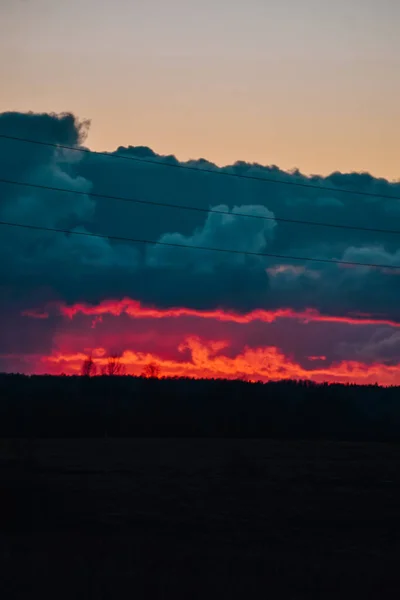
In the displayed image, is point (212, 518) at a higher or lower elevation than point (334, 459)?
lower

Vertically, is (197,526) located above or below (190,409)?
below

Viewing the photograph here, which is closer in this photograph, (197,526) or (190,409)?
(197,526)

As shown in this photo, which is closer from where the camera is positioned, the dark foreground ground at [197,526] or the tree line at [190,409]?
the dark foreground ground at [197,526]

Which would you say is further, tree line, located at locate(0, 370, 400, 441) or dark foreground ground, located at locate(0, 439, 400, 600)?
tree line, located at locate(0, 370, 400, 441)

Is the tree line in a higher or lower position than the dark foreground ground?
higher

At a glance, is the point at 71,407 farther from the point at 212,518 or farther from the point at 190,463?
the point at 212,518

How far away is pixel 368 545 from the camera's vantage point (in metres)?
21.4

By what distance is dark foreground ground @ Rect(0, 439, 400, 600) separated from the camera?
14453mm

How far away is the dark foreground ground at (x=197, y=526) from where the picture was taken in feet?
47.4

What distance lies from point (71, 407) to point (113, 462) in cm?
4189

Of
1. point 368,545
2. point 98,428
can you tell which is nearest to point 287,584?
point 368,545

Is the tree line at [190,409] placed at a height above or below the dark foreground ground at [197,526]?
above

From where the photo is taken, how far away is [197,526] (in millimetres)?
24641

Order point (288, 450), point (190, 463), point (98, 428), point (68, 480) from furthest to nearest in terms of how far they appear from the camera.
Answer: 1. point (98, 428)
2. point (288, 450)
3. point (190, 463)
4. point (68, 480)
